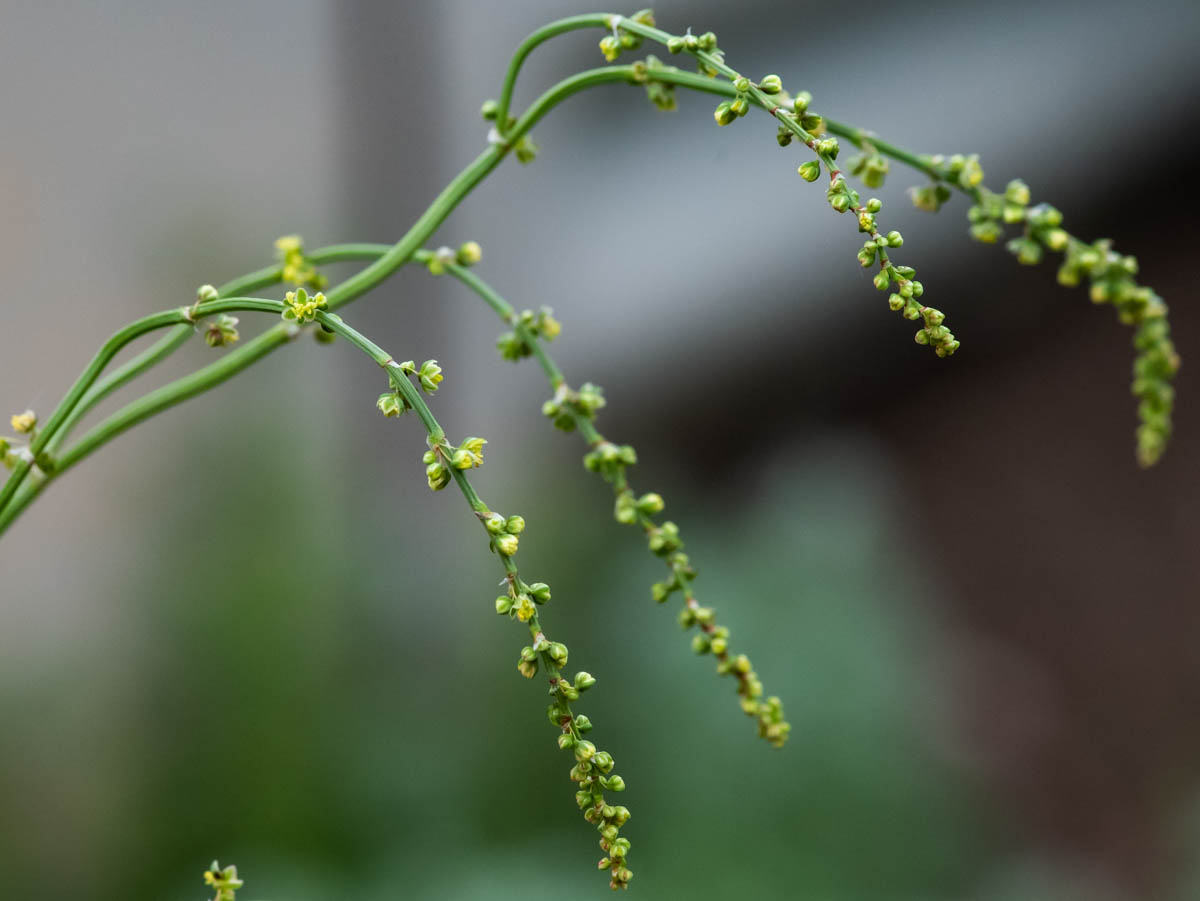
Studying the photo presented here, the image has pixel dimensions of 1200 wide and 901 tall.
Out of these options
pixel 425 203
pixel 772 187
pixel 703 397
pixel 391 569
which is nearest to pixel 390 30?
pixel 425 203

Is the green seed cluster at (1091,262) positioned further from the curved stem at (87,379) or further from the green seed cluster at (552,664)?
the curved stem at (87,379)

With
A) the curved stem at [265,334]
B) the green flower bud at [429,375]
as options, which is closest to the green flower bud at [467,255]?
the curved stem at [265,334]

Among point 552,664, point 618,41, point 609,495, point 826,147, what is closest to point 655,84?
point 618,41

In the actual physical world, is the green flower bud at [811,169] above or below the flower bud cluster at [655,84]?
below

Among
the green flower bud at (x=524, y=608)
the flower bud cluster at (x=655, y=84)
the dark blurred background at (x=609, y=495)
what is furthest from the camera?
the dark blurred background at (x=609, y=495)

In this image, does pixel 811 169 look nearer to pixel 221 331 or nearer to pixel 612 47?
pixel 612 47

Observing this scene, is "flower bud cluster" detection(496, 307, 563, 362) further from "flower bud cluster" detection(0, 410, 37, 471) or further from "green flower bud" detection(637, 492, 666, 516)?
"flower bud cluster" detection(0, 410, 37, 471)
